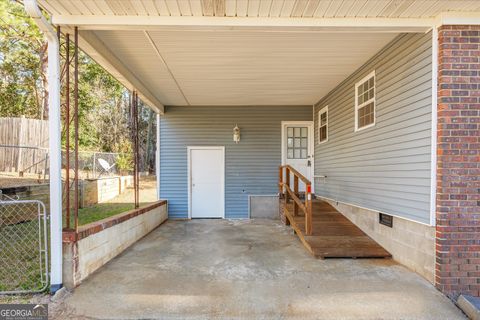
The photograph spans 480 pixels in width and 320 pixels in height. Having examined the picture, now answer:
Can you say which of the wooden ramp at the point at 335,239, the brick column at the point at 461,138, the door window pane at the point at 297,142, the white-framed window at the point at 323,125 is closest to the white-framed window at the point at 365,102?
the brick column at the point at 461,138

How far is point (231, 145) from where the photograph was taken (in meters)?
7.00

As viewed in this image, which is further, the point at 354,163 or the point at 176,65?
the point at 354,163

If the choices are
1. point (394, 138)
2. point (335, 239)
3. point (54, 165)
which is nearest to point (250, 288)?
point (335, 239)

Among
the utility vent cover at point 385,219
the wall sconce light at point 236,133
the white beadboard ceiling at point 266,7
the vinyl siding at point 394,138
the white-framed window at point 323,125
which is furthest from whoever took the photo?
the wall sconce light at point 236,133

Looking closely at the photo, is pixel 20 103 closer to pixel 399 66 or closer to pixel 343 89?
pixel 343 89

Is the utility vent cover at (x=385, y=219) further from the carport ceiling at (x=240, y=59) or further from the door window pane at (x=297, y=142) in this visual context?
the door window pane at (x=297, y=142)

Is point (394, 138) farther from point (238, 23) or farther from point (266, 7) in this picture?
point (238, 23)

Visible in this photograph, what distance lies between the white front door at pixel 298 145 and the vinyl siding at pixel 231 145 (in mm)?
163

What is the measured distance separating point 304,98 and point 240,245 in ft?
12.9

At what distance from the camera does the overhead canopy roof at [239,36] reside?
2.65 metres

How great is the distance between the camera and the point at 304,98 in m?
6.40

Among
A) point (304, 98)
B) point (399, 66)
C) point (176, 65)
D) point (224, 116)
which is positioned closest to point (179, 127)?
point (224, 116)

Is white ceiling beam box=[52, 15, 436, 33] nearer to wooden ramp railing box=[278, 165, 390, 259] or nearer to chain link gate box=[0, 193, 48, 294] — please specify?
chain link gate box=[0, 193, 48, 294]

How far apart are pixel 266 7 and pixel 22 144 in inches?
341
